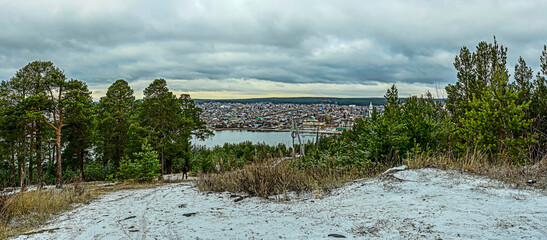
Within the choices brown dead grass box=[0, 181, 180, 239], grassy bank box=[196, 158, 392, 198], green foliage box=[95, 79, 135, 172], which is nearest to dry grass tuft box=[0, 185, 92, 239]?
brown dead grass box=[0, 181, 180, 239]

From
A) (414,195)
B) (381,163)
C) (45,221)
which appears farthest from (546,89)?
(45,221)

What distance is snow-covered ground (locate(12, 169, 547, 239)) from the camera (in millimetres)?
3686

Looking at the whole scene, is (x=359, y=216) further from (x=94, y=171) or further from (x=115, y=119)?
(x=94, y=171)

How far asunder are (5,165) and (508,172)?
41660mm

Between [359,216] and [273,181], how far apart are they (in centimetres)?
301

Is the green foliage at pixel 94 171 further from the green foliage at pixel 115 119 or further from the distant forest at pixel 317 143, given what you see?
the green foliage at pixel 115 119

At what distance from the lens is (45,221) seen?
629 cm

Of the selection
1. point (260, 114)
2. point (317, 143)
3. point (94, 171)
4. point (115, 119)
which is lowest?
point (94, 171)

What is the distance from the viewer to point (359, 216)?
4.55 meters

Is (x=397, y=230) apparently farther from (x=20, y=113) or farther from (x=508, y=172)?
(x=20, y=113)

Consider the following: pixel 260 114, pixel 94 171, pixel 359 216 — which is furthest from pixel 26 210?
pixel 260 114

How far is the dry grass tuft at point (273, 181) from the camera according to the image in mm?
6977

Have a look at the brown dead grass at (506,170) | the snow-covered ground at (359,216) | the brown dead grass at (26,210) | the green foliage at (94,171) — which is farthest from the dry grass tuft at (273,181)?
the green foliage at (94,171)

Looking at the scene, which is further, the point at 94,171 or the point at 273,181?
the point at 94,171
